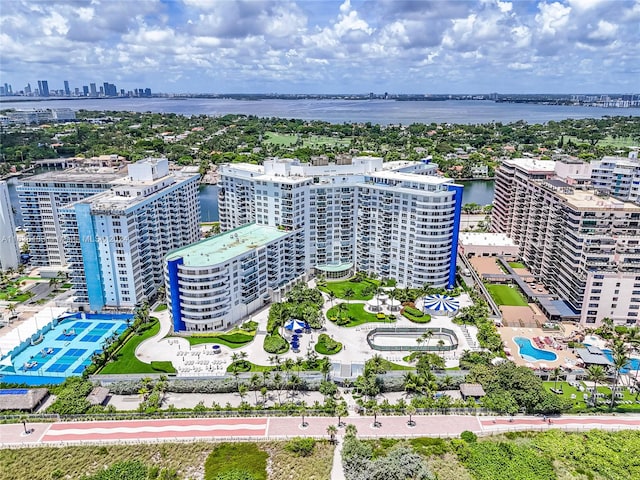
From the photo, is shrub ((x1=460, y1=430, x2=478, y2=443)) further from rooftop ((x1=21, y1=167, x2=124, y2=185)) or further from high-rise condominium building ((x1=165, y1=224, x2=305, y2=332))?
rooftop ((x1=21, y1=167, x2=124, y2=185))

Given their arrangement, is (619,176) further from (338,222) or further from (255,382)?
(255,382)

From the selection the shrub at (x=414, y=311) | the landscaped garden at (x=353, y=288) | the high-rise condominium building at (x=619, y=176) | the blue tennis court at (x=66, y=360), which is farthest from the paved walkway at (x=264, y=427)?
the high-rise condominium building at (x=619, y=176)

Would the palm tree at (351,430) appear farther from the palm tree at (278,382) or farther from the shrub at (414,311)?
the shrub at (414,311)

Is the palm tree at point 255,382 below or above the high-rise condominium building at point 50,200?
below

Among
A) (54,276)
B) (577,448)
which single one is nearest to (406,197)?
(577,448)

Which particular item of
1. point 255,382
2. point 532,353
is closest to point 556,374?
point 532,353

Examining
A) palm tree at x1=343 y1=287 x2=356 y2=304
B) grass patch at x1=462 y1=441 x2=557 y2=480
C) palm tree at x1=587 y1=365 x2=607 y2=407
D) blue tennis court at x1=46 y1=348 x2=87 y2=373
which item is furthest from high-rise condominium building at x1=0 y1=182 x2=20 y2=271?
palm tree at x1=587 y1=365 x2=607 y2=407
